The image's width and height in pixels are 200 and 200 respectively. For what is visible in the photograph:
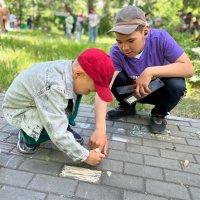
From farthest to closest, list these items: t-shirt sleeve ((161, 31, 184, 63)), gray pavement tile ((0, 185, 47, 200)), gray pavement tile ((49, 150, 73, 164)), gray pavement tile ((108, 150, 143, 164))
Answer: t-shirt sleeve ((161, 31, 184, 63)), gray pavement tile ((108, 150, 143, 164)), gray pavement tile ((49, 150, 73, 164)), gray pavement tile ((0, 185, 47, 200))

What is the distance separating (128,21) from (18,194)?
165 centimetres

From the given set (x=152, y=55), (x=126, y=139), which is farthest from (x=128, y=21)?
(x=126, y=139)

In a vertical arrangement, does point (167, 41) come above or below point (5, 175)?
above

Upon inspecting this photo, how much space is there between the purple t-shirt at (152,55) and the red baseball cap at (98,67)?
1.09m

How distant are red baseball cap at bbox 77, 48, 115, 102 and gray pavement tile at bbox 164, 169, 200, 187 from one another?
80 cm

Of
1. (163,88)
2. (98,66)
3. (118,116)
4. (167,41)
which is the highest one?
(98,66)

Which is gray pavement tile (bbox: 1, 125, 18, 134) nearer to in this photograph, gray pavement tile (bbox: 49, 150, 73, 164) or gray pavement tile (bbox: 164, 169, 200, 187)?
gray pavement tile (bbox: 49, 150, 73, 164)

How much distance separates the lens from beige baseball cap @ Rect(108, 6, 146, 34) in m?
2.65

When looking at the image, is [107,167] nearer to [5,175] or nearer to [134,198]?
[134,198]

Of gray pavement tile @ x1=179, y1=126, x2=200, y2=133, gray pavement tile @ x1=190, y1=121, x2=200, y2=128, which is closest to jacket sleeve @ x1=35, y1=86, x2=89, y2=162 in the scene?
gray pavement tile @ x1=179, y1=126, x2=200, y2=133

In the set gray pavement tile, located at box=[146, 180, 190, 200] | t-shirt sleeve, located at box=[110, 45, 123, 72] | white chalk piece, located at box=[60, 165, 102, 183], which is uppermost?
t-shirt sleeve, located at box=[110, 45, 123, 72]

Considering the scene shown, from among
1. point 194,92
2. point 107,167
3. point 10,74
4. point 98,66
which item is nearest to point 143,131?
point 107,167

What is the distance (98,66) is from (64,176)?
2.60 feet

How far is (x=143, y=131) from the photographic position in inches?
124
